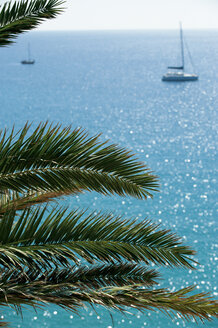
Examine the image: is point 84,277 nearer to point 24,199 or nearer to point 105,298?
point 105,298

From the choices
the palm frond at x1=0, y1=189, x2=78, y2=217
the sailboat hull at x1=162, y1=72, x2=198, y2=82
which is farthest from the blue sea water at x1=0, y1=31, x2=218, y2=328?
the palm frond at x1=0, y1=189, x2=78, y2=217

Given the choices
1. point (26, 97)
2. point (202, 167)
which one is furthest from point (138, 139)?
point (26, 97)

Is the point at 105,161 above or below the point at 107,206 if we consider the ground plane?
above

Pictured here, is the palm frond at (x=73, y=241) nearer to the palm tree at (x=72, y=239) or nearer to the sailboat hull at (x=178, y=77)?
the palm tree at (x=72, y=239)

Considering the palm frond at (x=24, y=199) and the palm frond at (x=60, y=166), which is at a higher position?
the palm frond at (x=60, y=166)

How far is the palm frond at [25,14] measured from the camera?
15.5 ft

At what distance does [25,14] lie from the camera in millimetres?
4844

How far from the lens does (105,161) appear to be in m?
4.38

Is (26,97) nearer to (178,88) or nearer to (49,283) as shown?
(178,88)

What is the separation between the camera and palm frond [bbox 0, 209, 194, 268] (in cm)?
370

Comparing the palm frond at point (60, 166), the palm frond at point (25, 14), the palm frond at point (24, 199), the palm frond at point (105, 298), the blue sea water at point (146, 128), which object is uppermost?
the palm frond at point (25, 14)

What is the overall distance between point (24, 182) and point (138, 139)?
2771 centimetres

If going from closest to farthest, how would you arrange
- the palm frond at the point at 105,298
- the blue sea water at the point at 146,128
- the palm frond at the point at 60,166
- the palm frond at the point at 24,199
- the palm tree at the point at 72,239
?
the palm frond at the point at 105,298, the palm tree at the point at 72,239, the palm frond at the point at 60,166, the palm frond at the point at 24,199, the blue sea water at the point at 146,128

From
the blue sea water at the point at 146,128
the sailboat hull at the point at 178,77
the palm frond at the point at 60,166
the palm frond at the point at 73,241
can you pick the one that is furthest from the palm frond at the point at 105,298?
the sailboat hull at the point at 178,77
